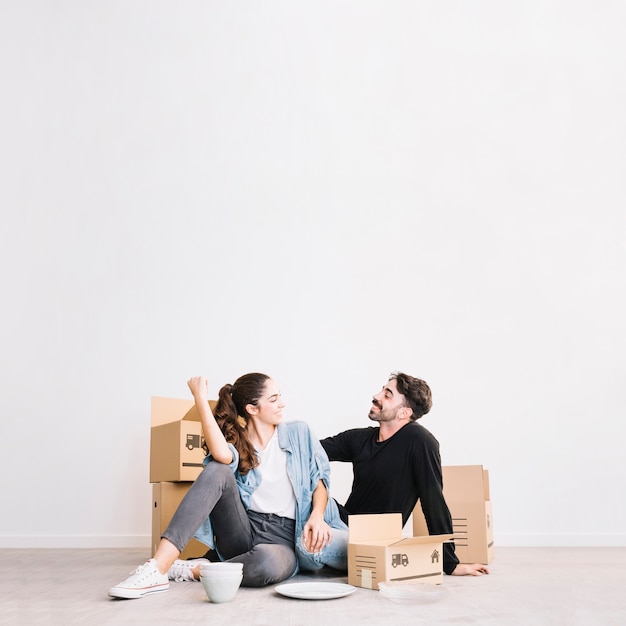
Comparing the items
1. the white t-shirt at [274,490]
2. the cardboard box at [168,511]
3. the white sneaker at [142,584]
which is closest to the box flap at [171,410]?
the cardboard box at [168,511]

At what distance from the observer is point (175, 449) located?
2.68 metres

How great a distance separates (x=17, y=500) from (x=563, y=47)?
149 inches

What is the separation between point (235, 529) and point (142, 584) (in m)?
0.35

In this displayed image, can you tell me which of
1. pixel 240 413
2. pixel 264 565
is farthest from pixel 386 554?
pixel 240 413

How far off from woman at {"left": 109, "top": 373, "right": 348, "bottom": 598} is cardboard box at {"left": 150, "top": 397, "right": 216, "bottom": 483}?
443 millimetres

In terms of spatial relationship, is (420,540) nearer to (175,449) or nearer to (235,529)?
(235,529)

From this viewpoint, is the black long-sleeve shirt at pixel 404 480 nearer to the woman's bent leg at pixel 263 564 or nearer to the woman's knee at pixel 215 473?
the woman's bent leg at pixel 263 564

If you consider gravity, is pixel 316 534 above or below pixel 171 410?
below

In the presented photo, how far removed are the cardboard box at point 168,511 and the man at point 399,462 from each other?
61 centimetres

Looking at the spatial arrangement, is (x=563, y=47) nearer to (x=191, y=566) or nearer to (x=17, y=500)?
(x=191, y=566)

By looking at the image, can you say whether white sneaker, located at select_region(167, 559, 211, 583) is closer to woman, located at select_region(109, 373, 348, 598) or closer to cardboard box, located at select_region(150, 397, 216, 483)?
woman, located at select_region(109, 373, 348, 598)

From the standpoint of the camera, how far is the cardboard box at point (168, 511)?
2.68 m

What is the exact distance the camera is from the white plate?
5.63 feet

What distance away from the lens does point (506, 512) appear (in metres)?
3.35
